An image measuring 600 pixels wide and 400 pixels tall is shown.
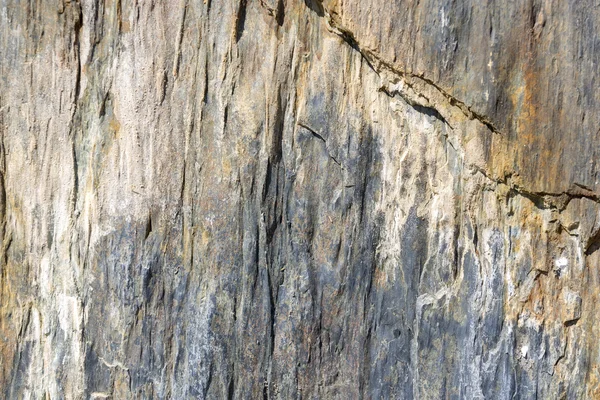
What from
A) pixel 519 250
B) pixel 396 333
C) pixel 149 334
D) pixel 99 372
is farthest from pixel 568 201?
pixel 99 372

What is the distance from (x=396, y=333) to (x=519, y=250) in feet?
2.29

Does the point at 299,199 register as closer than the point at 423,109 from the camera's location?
No

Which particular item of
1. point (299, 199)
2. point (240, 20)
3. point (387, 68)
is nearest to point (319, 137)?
point (299, 199)

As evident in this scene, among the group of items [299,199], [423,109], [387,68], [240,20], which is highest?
[240,20]

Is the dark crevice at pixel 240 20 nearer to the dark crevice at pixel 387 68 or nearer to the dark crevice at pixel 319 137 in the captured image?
the dark crevice at pixel 387 68

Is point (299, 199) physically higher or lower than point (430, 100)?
lower

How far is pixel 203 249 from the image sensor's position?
9.66 feet

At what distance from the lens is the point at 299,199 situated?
2.91 meters

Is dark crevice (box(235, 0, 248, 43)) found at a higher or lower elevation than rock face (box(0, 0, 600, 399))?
higher

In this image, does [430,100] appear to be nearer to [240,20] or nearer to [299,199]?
[299,199]

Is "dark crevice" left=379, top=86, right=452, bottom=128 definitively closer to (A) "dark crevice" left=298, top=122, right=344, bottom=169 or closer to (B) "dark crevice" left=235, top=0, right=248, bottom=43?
(A) "dark crevice" left=298, top=122, right=344, bottom=169

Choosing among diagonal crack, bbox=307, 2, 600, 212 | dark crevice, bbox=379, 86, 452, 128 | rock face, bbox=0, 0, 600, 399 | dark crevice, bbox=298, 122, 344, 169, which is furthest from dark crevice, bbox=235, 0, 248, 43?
dark crevice, bbox=379, 86, 452, 128

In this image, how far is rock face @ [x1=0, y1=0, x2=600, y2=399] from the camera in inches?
106

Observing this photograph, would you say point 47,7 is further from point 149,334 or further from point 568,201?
point 568,201
